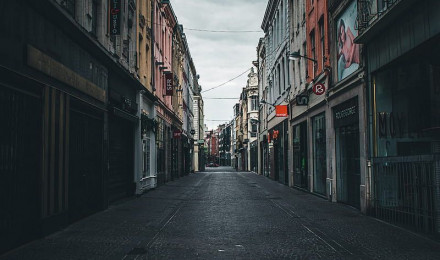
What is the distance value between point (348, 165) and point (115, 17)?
955 centimetres

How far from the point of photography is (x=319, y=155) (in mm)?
20312

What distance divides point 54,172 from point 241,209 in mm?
6399

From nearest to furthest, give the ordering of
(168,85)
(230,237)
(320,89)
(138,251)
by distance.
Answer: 1. (138,251)
2. (230,237)
3. (320,89)
4. (168,85)

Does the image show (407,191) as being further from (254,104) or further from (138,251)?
(254,104)

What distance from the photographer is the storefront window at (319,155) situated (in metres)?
19.4

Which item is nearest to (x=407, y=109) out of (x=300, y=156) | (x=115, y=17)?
(x=115, y=17)

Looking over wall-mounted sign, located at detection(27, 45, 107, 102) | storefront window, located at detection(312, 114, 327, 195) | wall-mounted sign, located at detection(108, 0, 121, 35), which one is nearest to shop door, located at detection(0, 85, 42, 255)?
wall-mounted sign, located at detection(27, 45, 107, 102)

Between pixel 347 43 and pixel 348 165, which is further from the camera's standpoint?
pixel 348 165

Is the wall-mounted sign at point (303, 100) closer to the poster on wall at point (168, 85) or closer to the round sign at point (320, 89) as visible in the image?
the round sign at point (320, 89)

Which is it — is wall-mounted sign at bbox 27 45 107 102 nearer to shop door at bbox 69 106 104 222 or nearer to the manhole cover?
shop door at bbox 69 106 104 222

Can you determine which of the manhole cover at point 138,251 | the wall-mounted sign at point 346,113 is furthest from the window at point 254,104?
the manhole cover at point 138,251

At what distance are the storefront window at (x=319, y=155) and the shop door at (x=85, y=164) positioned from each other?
30.8 ft

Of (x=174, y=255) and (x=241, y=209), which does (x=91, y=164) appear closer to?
(x=241, y=209)

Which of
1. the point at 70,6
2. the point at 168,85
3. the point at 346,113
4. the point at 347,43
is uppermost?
the point at 168,85
